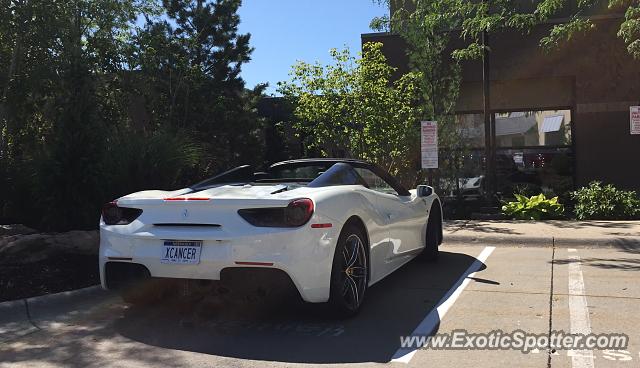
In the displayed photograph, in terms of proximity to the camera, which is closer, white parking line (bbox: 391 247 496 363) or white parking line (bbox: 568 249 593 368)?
white parking line (bbox: 568 249 593 368)

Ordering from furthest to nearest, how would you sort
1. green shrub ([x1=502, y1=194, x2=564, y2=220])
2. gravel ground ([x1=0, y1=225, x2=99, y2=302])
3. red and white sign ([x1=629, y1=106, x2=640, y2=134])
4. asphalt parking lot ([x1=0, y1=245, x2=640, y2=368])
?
green shrub ([x1=502, y1=194, x2=564, y2=220]), red and white sign ([x1=629, y1=106, x2=640, y2=134]), gravel ground ([x1=0, y1=225, x2=99, y2=302]), asphalt parking lot ([x1=0, y1=245, x2=640, y2=368])

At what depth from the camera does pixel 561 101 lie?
1429cm

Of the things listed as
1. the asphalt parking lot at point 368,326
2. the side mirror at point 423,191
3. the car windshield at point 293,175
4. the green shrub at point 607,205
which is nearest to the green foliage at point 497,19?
the green shrub at point 607,205

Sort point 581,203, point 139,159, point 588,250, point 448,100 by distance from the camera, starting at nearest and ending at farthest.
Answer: point 139,159 < point 588,250 < point 581,203 < point 448,100

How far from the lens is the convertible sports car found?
174 inches

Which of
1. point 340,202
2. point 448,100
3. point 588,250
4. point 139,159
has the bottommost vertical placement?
point 588,250

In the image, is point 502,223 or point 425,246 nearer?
point 425,246

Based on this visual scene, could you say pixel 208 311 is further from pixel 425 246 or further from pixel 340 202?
pixel 425 246

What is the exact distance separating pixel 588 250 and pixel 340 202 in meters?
5.46

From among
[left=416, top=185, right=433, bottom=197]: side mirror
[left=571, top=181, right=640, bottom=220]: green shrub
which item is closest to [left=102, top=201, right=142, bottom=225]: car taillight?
[left=416, top=185, right=433, bottom=197]: side mirror

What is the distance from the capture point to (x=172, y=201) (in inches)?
187

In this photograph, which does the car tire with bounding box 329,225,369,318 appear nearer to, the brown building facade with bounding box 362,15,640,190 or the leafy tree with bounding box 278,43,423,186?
the leafy tree with bounding box 278,43,423,186

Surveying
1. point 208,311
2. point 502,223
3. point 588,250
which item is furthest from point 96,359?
point 502,223

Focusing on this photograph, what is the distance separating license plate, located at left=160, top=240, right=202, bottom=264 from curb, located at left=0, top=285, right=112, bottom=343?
1.40 m
